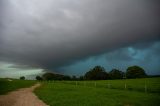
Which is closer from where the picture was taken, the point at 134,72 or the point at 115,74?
the point at 134,72

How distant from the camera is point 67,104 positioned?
26.1 meters

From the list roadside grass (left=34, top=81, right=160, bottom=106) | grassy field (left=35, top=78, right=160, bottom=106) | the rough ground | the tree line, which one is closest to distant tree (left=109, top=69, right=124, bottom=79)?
the tree line

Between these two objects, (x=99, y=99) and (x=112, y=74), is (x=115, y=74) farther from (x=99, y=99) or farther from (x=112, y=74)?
(x=99, y=99)

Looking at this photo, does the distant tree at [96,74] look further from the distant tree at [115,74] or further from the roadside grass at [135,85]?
the roadside grass at [135,85]

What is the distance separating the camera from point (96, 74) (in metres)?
171

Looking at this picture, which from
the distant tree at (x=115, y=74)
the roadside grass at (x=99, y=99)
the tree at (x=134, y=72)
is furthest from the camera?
the distant tree at (x=115, y=74)

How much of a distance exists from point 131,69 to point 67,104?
142012mm

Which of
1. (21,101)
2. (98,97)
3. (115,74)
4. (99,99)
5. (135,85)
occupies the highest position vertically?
(115,74)

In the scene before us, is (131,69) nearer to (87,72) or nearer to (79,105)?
(87,72)

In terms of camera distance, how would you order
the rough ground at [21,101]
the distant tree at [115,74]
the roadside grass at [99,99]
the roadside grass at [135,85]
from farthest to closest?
1. the distant tree at [115,74]
2. the roadside grass at [135,85]
3. the rough ground at [21,101]
4. the roadside grass at [99,99]

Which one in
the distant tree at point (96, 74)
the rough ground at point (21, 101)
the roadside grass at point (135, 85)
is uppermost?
the distant tree at point (96, 74)

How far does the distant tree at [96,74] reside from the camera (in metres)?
167

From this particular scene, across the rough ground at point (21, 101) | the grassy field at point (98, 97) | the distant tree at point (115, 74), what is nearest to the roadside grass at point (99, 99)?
the grassy field at point (98, 97)

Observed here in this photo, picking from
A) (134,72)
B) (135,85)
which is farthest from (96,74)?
(135,85)
